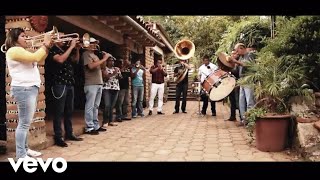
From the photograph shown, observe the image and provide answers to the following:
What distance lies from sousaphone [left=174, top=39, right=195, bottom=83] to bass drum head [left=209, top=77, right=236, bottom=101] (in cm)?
258

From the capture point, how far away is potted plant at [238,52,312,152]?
4484 millimetres

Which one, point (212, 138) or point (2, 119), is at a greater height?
point (2, 119)

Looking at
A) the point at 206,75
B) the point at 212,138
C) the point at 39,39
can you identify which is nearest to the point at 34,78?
the point at 39,39

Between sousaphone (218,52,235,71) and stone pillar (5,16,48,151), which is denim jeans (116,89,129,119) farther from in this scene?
stone pillar (5,16,48,151)

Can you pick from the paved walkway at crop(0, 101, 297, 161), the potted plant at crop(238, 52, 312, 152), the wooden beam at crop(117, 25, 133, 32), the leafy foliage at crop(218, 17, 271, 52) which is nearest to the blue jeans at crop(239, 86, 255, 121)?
the paved walkway at crop(0, 101, 297, 161)

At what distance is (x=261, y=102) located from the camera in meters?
5.00

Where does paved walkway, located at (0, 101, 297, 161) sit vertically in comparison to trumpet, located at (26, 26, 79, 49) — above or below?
below

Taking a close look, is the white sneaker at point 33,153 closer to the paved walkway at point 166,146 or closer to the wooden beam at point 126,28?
the paved walkway at point 166,146

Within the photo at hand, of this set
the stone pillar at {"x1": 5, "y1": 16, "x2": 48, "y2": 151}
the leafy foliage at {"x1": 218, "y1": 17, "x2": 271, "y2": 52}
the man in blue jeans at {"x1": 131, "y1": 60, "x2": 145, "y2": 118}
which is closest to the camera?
the stone pillar at {"x1": 5, "y1": 16, "x2": 48, "y2": 151}

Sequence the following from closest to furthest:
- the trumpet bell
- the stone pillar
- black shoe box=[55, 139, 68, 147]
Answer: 1. the stone pillar
2. black shoe box=[55, 139, 68, 147]
3. the trumpet bell

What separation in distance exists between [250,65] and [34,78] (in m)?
3.34

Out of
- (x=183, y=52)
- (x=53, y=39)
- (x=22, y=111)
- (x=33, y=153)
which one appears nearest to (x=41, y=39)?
(x=53, y=39)

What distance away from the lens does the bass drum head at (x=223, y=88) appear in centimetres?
689
